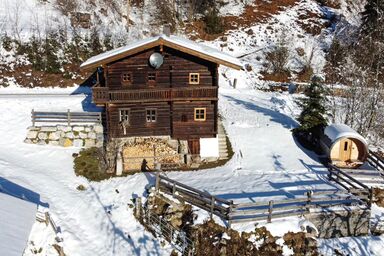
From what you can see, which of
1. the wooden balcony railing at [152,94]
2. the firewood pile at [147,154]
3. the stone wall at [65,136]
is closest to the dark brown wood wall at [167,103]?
the wooden balcony railing at [152,94]

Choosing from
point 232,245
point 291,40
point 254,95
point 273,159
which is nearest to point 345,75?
point 254,95

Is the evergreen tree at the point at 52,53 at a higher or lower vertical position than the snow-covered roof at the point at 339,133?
higher

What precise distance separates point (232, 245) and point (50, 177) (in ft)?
41.1

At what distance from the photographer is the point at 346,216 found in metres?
21.9

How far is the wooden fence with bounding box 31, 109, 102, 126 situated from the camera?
96.5ft

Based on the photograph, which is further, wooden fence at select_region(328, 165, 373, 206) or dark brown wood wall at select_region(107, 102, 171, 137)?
dark brown wood wall at select_region(107, 102, 171, 137)

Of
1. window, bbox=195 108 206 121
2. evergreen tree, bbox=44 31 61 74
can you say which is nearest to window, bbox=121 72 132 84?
window, bbox=195 108 206 121

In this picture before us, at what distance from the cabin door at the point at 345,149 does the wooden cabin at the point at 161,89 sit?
879 cm

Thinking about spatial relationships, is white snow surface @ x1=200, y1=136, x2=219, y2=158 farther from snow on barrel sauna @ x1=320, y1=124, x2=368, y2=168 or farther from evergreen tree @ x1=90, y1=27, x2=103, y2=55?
evergreen tree @ x1=90, y1=27, x2=103, y2=55

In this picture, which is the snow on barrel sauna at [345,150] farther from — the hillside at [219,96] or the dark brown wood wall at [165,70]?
the dark brown wood wall at [165,70]

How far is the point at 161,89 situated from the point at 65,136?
303 inches

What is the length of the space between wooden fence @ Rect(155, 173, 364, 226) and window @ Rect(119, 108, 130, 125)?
6.73 meters

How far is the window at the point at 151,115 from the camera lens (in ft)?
94.1

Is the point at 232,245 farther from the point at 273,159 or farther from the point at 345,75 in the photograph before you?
the point at 345,75
